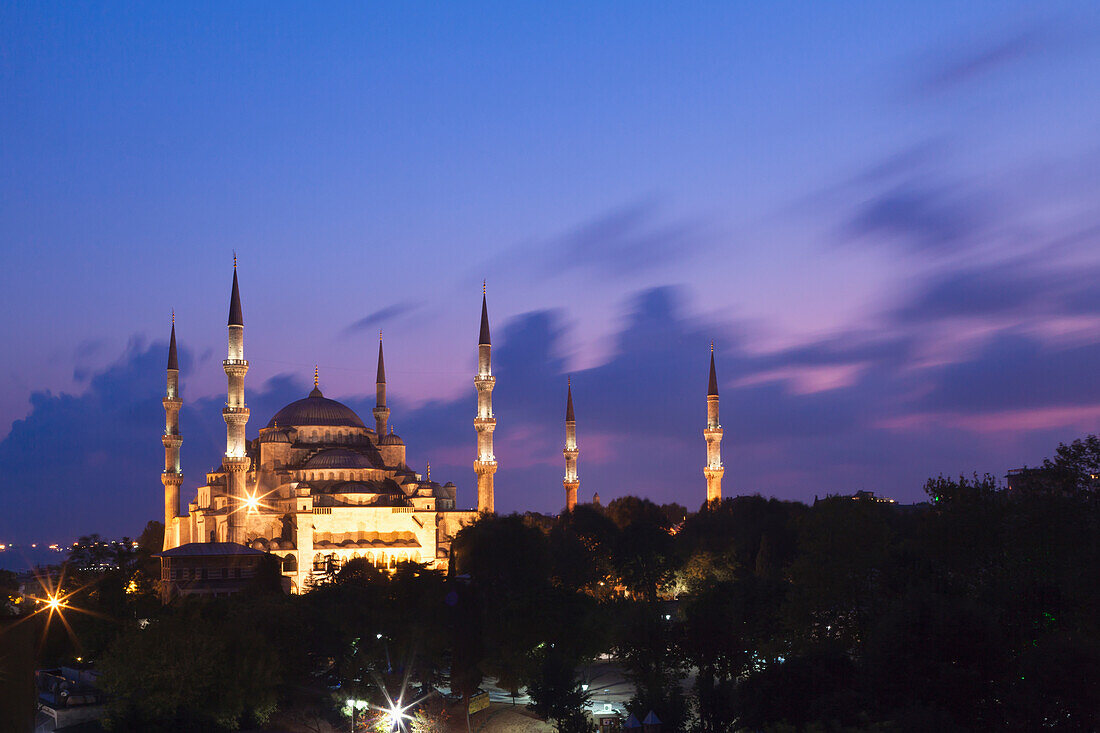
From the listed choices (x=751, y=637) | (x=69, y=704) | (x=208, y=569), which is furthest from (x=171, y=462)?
(x=751, y=637)

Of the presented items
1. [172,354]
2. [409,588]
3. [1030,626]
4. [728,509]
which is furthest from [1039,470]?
[172,354]

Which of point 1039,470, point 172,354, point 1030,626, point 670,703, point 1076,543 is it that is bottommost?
point 670,703

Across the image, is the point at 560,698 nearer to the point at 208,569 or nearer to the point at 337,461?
the point at 208,569

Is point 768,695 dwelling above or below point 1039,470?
below

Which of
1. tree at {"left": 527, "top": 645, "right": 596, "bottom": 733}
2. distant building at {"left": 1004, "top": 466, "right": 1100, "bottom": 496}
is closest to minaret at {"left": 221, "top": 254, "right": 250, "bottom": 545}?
tree at {"left": 527, "top": 645, "right": 596, "bottom": 733}

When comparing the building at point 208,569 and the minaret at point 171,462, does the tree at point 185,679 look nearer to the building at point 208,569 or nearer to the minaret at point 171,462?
the building at point 208,569

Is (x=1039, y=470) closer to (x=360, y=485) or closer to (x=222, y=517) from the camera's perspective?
(x=360, y=485)

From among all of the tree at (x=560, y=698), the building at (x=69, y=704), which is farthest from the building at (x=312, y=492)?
the tree at (x=560, y=698)
